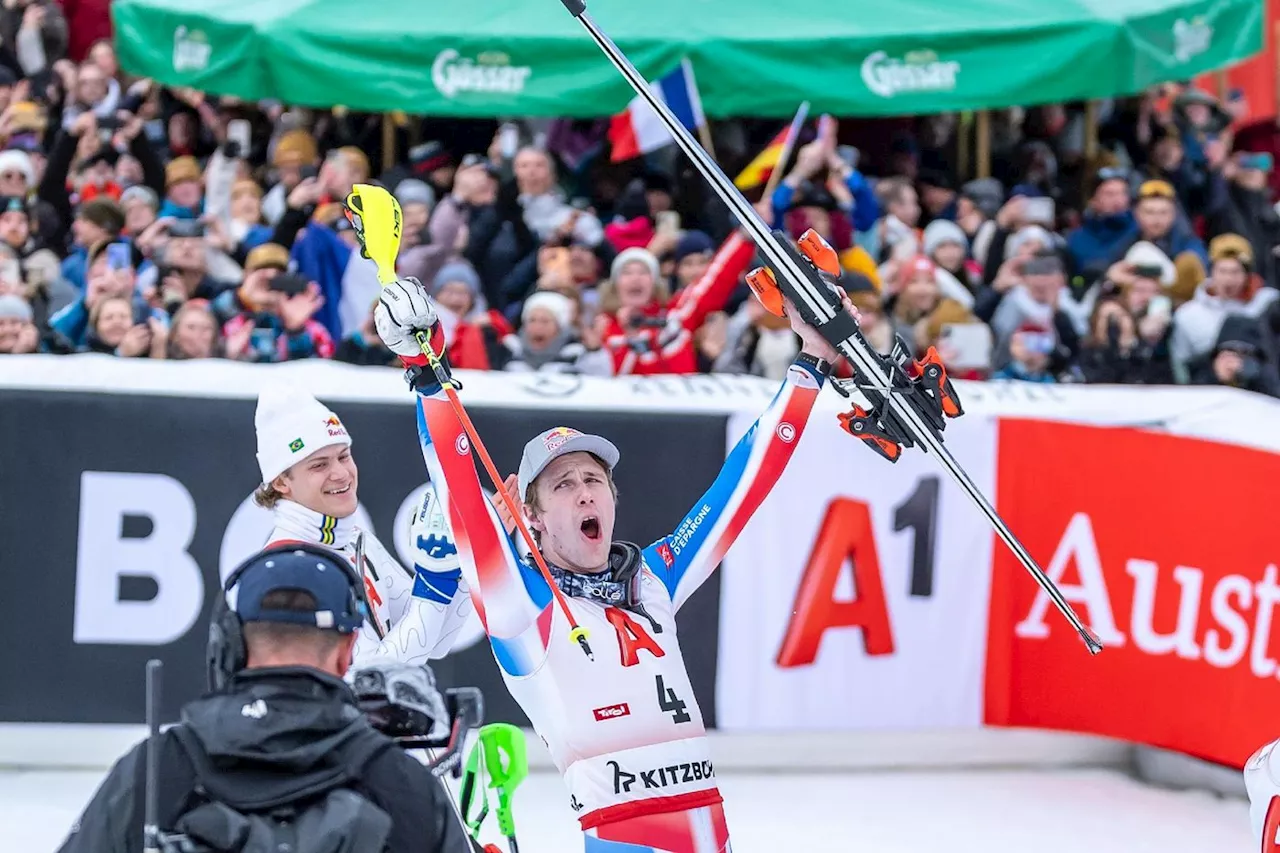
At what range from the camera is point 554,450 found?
5055 millimetres

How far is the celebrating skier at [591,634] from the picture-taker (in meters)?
4.84

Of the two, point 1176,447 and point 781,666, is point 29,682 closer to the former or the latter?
point 781,666

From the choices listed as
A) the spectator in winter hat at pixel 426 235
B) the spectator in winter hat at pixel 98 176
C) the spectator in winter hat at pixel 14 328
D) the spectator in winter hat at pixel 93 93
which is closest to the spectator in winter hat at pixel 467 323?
the spectator in winter hat at pixel 426 235

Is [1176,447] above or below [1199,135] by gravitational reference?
below

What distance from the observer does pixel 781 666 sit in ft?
27.6

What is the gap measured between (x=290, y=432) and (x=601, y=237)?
532cm

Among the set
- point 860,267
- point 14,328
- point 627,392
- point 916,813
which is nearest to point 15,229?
point 14,328

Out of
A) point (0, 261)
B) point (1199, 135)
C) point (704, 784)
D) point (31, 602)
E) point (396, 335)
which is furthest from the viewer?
point (1199, 135)

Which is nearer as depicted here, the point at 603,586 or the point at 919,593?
the point at 603,586

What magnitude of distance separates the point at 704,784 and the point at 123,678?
3657 millimetres

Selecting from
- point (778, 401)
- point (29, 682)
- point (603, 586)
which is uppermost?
point (778, 401)

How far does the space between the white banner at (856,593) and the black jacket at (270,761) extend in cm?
482

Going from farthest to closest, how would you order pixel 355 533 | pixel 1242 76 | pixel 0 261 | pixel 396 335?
pixel 1242 76
pixel 0 261
pixel 355 533
pixel 396 335

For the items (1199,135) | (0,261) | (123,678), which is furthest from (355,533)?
(1199,135)
